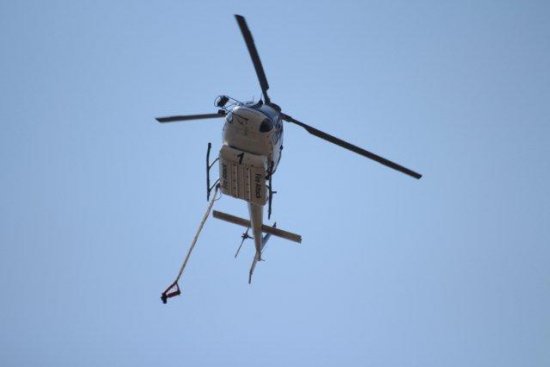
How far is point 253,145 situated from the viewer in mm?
13039

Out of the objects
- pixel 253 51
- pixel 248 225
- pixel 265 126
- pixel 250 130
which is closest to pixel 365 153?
pixel 265 126

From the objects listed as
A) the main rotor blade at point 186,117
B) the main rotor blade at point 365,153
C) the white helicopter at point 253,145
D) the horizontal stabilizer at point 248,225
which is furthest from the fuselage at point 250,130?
the horizontal stabilizer at point 248,225

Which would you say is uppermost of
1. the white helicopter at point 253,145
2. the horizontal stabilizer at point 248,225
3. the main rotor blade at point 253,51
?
the main rotor blade at point 253,51

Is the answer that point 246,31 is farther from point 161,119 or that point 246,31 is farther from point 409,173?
point 409,173

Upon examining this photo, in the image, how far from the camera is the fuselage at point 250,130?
12.9m

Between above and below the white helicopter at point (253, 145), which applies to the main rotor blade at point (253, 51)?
above

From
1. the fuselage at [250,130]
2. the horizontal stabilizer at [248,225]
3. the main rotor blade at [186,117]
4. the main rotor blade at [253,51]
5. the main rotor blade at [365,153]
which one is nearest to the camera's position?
the main rotor blade at [253,51]

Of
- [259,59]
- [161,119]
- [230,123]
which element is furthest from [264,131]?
[161,119]

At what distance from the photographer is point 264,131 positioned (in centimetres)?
1296

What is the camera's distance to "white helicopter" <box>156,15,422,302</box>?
42.5 ft

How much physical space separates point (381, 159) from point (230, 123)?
14.4 feet

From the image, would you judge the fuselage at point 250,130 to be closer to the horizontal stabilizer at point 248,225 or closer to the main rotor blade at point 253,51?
the main rotor blade at point 253,51

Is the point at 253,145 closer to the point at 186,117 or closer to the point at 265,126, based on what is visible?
the point at 265,126

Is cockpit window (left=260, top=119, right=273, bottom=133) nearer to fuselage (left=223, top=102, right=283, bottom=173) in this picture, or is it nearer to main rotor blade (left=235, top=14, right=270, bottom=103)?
fuselage (left=223, top=102, right=283, bottom=173)
